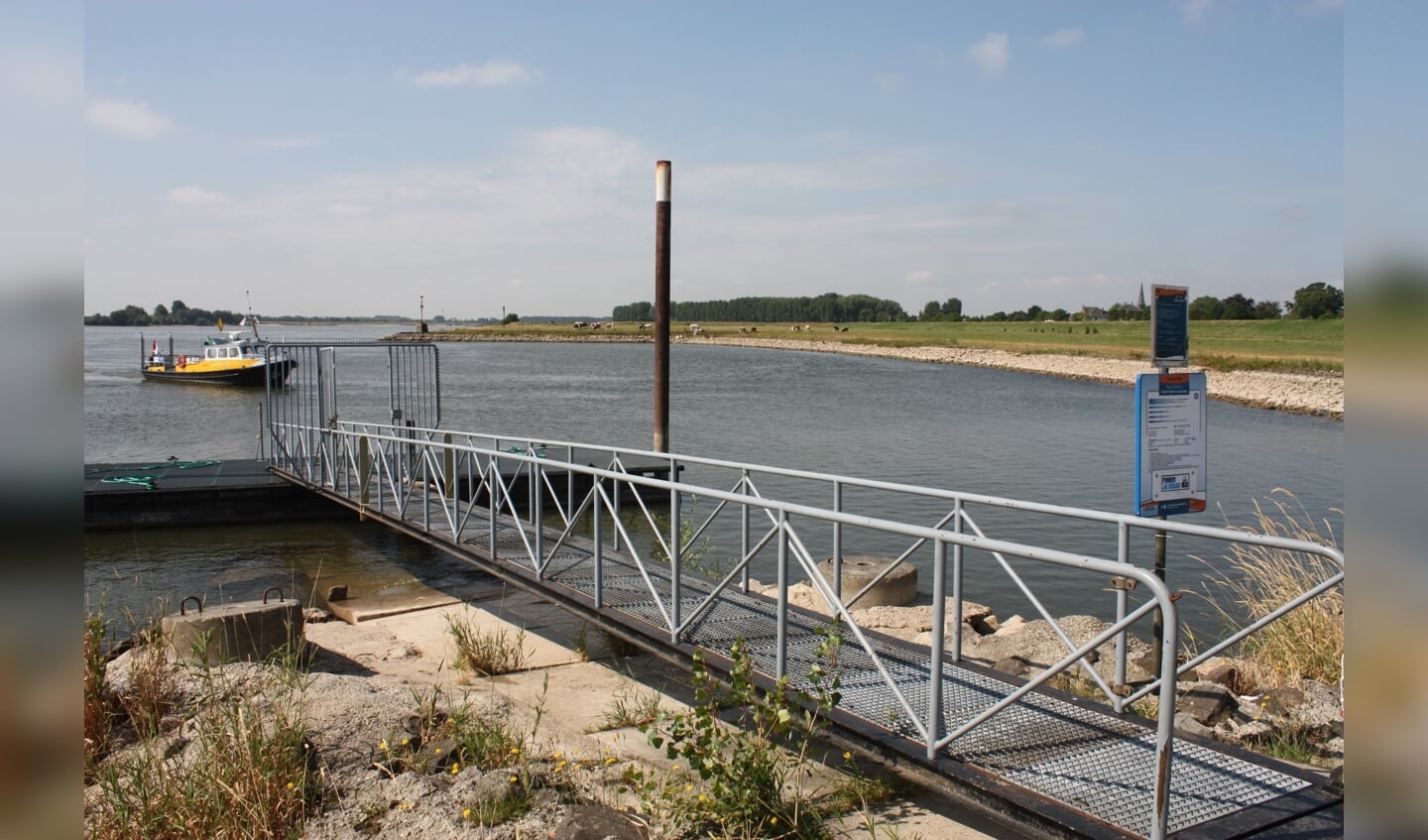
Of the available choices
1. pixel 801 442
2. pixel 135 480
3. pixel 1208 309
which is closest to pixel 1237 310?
pixel 1208 309

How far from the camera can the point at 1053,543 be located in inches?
558

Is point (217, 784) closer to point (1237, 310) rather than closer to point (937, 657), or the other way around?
point (937, 657)

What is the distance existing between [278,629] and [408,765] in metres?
2.71

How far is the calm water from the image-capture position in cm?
1332

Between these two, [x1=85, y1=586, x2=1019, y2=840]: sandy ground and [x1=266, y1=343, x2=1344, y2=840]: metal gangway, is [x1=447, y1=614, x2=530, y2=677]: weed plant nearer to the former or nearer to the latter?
[x1=85, y1=586, x2=1019, y2=840]: sandy ground

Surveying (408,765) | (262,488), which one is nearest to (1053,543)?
(408,765)

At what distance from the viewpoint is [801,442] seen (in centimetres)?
2856

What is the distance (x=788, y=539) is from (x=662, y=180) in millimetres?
8988

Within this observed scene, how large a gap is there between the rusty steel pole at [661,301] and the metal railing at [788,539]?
5.44ft

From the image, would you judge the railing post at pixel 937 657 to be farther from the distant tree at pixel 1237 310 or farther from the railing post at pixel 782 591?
the distant tree at pixel 1237 310
